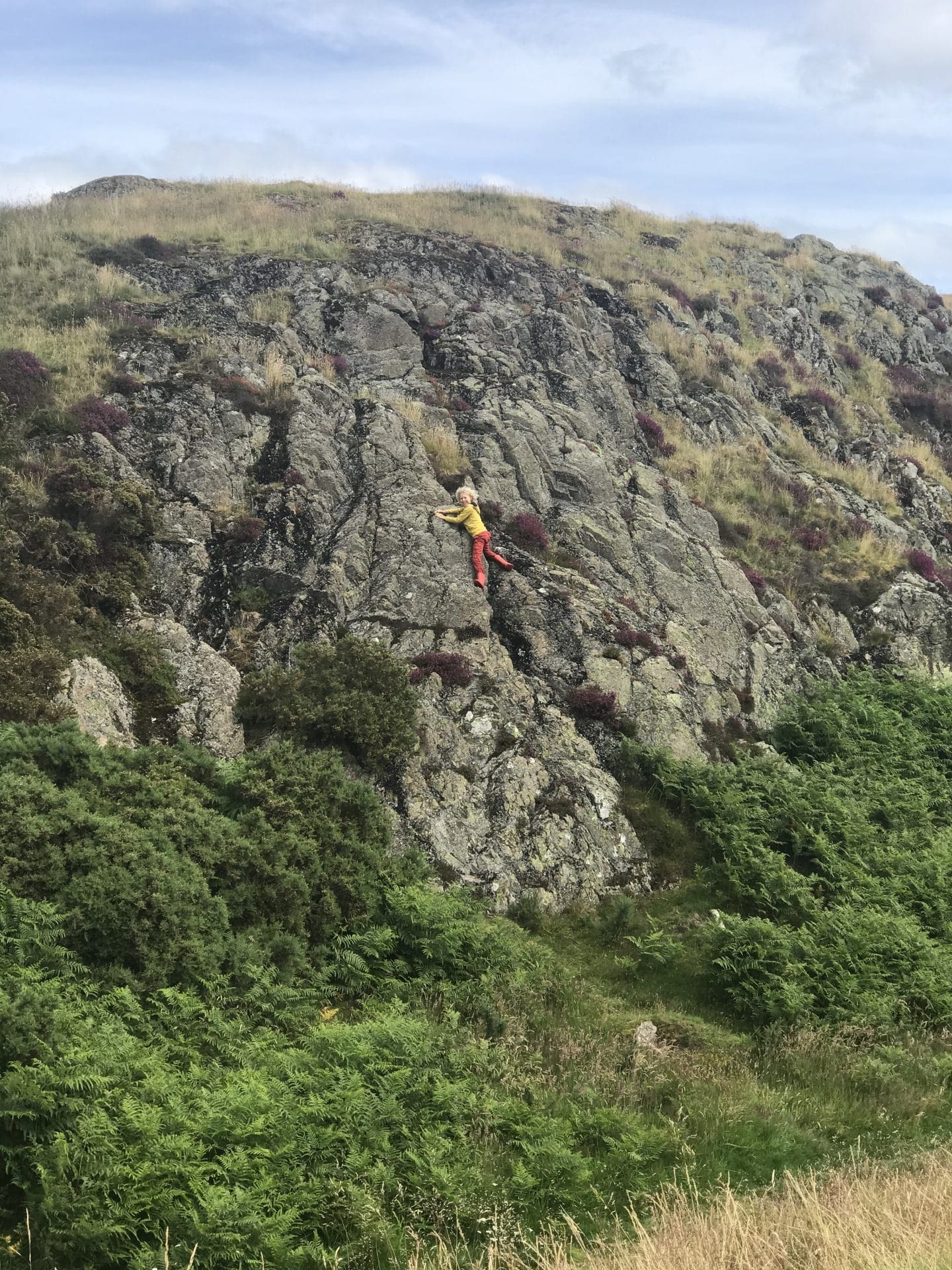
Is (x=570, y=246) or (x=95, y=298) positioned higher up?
(x=570, y=246)

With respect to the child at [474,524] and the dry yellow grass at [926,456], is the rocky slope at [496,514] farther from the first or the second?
the dry yellow grass at [926,456]

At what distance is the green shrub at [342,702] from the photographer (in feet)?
49.1

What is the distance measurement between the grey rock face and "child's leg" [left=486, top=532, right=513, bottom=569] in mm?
9851

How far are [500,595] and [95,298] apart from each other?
19499 millimetres

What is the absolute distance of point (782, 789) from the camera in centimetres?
1691

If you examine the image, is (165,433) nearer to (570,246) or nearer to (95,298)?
(95,298)

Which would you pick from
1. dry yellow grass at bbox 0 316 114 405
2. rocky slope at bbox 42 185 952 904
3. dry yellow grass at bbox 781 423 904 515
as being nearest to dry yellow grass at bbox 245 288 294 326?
rocky slope at bbox 42 185 952 904

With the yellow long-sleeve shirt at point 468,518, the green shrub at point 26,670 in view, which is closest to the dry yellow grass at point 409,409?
the yellow long-sleeve shirt at point 468,518

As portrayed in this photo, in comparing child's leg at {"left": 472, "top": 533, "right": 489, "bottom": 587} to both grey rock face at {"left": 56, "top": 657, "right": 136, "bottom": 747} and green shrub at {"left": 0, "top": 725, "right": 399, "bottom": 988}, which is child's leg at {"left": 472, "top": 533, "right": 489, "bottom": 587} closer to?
green shrub at {"left": 0, "top": 725, "right": 399, "bottom": 988}

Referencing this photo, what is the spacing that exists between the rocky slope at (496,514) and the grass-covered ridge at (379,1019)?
7.97 ft

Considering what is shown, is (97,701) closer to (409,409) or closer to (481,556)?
(481,556)

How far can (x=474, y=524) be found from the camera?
2102 cm

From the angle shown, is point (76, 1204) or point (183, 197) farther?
point (183, 197)

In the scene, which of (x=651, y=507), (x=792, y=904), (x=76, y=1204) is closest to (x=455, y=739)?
(x=792, y=904)
